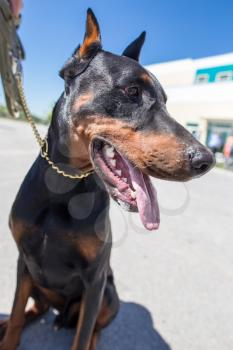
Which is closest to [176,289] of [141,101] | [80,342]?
[80,342]

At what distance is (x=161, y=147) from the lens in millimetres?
1540

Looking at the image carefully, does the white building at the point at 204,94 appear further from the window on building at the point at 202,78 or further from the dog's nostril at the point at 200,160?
the dog's nostril at the point at 200,160

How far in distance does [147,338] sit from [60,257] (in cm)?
95

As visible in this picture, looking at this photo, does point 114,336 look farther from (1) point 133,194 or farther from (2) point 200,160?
(2) point 200,160

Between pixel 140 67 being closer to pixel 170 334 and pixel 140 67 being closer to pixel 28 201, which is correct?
pixel 28 201

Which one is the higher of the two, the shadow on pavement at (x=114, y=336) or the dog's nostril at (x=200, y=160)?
the dog's nostril at (x=200, y=160)

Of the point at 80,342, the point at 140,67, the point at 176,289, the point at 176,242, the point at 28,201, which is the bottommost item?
the point at 176,242

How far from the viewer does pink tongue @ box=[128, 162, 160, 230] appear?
1.63 m

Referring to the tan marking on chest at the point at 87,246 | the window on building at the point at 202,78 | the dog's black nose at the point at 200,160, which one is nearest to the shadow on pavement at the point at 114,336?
the tan marking on chest at the point at 87,246

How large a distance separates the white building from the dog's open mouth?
2312 centimetres

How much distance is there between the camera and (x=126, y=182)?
174 centimetres

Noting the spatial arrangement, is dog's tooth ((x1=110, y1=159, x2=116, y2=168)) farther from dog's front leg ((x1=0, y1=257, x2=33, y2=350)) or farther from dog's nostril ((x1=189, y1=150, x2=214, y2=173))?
dog's front leg ((x1=0, y1=257, x2=33, y2=350))

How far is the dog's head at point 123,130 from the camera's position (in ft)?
4.99

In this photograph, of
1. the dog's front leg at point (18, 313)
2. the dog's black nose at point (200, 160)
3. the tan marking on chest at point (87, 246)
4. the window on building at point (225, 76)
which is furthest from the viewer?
the window on building at point (225, 76)
